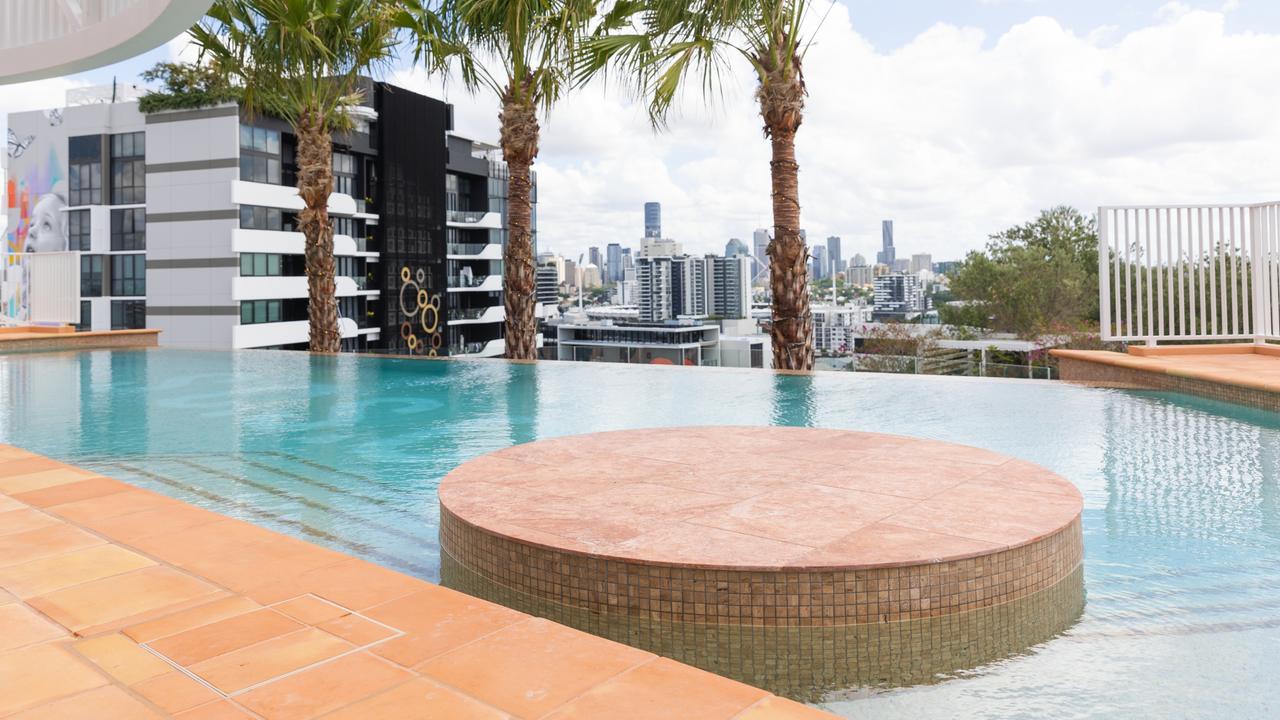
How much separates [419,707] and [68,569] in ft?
5.91

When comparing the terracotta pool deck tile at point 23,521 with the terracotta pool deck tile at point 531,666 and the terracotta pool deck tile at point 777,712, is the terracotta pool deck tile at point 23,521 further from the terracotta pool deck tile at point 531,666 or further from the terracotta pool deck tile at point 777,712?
the terracotta pool deck tile at point 777,712

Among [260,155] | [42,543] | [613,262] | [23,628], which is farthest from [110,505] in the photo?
[613,262]

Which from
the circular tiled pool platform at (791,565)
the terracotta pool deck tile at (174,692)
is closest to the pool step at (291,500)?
the circular tiled pool platform at (791,565)

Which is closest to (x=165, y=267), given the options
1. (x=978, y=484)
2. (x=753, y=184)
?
(x=978, y=484)

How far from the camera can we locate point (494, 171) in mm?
62562

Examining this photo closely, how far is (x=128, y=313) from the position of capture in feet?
154

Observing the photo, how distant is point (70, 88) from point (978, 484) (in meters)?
58.6

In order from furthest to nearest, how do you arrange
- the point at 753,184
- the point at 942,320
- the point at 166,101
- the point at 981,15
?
the point at 753,184 → the point at 981,15 → the point at 942,320 → the point at 166,101

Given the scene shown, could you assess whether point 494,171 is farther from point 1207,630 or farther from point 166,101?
point 1207,630

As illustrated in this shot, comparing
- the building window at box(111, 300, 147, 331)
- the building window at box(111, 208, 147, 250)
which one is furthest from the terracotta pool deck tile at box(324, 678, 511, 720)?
the building window at box(111, 208, 147, 250)

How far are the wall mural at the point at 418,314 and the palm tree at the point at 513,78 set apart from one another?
38.6 m

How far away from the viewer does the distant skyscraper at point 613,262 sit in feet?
505

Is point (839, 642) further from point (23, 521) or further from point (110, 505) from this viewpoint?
point (23, 521)

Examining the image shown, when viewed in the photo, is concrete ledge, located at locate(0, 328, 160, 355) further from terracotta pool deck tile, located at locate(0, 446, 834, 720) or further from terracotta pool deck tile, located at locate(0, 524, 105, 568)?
terracotta pool deck tile, located at locate(0, 446, 834, 720)
